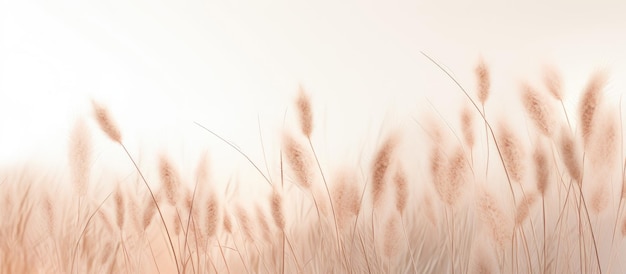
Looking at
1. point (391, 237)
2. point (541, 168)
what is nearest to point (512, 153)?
point (541, 168)

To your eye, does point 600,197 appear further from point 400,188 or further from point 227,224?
point 227,224

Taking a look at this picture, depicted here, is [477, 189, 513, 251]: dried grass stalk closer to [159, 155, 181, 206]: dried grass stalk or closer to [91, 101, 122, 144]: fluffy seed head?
[159, 155, 181, 206]: dried grass stalk

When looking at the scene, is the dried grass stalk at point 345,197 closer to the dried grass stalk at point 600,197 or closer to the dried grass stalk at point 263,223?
the dried grass stalk at point 263,223

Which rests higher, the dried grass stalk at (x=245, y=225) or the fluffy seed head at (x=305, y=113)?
the fluffy seed head at (x=305, y=113)

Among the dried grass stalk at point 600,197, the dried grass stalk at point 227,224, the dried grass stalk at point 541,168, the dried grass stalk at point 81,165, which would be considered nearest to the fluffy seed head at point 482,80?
the dried grass stalk at point 541,168

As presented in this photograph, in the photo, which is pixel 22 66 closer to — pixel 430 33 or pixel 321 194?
pixel 321 194

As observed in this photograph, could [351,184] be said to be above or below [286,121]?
below

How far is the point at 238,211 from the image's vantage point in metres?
1.25

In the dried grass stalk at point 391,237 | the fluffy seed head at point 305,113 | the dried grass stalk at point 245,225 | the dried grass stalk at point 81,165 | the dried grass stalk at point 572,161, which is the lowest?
the dried grass stalk at point 391,237

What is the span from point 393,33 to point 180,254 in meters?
0.58

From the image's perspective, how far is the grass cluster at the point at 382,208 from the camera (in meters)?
1.19

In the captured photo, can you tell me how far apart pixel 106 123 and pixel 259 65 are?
31cm

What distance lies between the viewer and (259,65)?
1.28 m

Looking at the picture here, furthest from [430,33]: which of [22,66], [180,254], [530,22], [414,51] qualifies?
[22,66]
